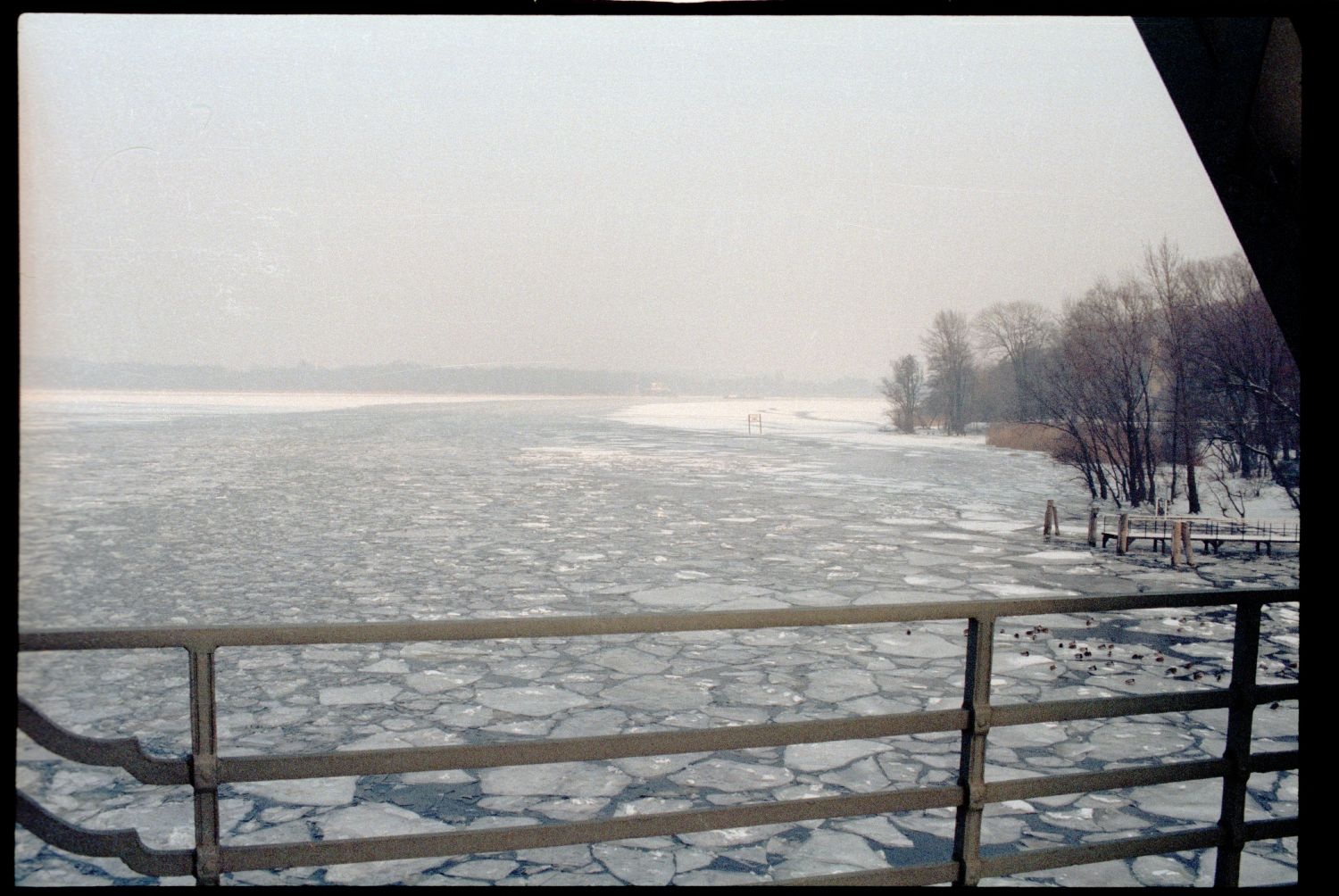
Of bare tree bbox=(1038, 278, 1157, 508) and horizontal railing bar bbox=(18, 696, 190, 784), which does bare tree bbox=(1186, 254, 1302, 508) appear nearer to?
bare tree bbox=(1038, 278, 1157, 508)

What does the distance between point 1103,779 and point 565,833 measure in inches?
46.1

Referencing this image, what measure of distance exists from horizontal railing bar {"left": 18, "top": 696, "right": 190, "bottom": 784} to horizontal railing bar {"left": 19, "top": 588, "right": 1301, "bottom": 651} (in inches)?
4.7

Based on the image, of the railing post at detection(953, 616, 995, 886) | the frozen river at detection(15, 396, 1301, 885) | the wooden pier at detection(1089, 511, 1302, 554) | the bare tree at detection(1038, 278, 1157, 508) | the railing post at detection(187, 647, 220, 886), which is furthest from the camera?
the bare tree at detection(1038, 278, 1157, 508)

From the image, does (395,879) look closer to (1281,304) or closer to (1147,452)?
(1281,304)

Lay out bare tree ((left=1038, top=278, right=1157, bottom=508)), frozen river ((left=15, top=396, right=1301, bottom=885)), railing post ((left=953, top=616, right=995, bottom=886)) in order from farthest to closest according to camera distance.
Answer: bare tree ((left=1038, top=278, right=1157, bottom=508)) → frozen river ((left=15, top=396, right=1301, bottom=885)) → railing post ((left=953, top=616, right=995, bottom=886))

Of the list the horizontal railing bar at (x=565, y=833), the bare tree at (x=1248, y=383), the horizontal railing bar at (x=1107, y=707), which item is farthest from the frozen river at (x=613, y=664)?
the bare tree at (x=1248, y=383)

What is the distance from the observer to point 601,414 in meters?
75.1

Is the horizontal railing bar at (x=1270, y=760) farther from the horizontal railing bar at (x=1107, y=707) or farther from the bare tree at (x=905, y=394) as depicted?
the bare tree at (x=905, y=394)

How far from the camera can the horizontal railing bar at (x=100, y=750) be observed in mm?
1562

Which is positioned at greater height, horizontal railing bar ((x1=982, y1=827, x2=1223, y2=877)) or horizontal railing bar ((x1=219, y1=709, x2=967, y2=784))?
horizontal railing bar ((x1=219, y1=709, x2=967, y2=784))

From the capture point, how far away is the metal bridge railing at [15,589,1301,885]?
1658 mm

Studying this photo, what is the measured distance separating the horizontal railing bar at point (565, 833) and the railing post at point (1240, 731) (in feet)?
2.25

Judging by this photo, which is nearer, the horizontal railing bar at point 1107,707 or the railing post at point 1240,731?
the horizontal railing bar at point 1107,707

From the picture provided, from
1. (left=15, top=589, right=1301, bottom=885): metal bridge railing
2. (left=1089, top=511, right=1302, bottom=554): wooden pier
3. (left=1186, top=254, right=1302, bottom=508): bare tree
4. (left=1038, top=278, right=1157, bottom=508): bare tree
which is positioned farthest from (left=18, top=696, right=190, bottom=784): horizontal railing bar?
(left=1038, top=278, right=1157, bottom=508): bare tree
